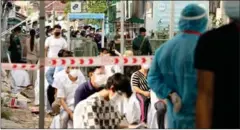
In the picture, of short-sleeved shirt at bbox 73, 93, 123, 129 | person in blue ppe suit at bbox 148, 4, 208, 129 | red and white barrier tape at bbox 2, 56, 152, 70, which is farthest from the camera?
red and white barrier tape at bbox 2, 56, 152, 70

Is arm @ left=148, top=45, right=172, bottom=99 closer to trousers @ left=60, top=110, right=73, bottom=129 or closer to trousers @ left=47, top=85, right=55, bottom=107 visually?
trousers @ left=60, top=110, right=73, bottom=129

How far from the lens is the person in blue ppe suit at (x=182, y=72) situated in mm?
3746

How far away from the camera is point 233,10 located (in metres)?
3.53

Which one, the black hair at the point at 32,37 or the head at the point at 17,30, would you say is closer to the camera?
the black hair at the point at 32,37

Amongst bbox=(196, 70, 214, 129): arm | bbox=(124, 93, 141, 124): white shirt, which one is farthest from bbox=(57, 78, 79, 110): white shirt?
bbox=(196, 70, 214, 129): arm

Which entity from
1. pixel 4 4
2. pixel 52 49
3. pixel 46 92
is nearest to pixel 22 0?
pixel 4 4

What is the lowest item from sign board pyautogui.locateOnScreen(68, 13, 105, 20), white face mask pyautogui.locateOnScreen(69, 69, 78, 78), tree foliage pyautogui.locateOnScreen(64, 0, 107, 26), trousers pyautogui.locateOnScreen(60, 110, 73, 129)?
trousers pyautogui.locateOnScreen(60, 110, 73, 129)

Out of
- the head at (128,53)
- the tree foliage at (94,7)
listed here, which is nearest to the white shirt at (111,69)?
the head at (128,53)

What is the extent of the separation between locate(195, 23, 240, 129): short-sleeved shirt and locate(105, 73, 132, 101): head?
3.70ft

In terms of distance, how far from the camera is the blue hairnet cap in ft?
12.4

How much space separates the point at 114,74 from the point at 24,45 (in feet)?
2.36

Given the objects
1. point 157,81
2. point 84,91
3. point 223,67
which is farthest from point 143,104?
point 223,67

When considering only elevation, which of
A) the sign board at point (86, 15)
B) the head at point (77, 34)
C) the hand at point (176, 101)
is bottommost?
the hand at point (176, 101)

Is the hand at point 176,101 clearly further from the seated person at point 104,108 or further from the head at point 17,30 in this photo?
the head at point 17,30
